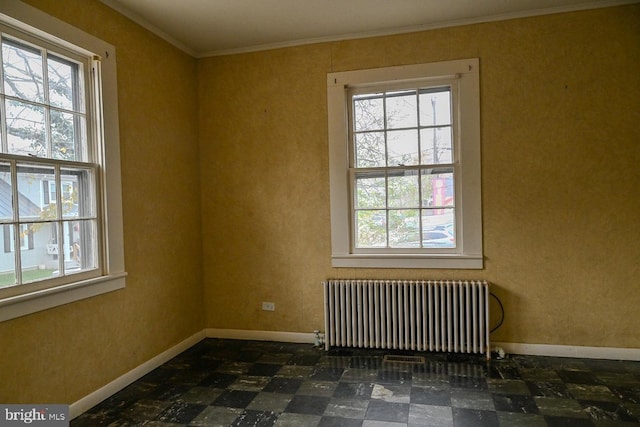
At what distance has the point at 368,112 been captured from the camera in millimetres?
3740

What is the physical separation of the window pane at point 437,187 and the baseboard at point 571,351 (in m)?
1.33

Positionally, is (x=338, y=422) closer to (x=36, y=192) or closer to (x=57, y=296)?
(x=57, y=296)

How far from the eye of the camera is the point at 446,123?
356 centimetres

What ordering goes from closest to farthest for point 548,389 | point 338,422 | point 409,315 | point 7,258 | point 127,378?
point 7,258 → point 338,422 → point 548,389 → point 127,378 → point 409,315

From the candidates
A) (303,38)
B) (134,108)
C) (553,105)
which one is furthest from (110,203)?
(553,105)

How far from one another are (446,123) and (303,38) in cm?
156

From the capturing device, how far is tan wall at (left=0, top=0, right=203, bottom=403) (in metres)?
2.41

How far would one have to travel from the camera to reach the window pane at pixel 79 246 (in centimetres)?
265

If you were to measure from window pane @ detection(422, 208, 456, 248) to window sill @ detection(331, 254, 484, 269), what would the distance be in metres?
0.13

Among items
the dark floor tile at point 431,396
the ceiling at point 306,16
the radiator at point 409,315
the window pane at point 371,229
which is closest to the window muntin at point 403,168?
the window pane at point 371,229

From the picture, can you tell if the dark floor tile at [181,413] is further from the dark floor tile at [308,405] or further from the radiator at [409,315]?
the radiator at [409,315]

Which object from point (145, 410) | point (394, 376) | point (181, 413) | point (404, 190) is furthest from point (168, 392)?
point (404, 190)

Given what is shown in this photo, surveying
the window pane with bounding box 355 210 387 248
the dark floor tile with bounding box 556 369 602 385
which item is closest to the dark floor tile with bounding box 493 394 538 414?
the dark floor tile with bounding box 556 369 602 385

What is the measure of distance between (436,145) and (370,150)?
1.96ft
